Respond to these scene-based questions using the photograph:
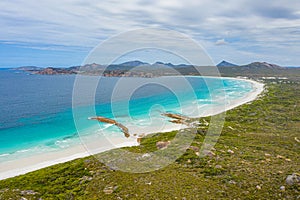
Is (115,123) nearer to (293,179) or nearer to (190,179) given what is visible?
(190,179)

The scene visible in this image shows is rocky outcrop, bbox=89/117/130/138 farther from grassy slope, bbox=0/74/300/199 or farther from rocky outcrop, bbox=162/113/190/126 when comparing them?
grassy slope, bbox=0/74/300/199

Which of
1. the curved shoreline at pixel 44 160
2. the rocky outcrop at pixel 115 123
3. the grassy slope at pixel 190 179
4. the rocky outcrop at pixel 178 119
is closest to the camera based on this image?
the grassy slope at pixel 190 179

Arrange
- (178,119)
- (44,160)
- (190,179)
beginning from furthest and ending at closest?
(178,119) < (44,160) < (190,179)

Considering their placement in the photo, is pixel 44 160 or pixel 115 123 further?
pixel 115 123

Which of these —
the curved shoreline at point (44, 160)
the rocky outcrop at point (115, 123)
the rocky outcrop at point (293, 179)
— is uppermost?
the rocky outcrop at point (293, 179)

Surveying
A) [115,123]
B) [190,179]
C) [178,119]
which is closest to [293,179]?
[190,179]

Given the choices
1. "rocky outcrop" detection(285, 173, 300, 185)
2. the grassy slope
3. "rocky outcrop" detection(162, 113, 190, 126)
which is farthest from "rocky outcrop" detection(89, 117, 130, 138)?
"rocky outcrop" detection(285, 173, 300, 185)

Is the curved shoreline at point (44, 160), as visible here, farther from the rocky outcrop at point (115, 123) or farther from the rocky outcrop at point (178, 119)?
the rocky outcrop at point (178, 119)

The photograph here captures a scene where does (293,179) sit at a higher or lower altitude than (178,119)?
higher

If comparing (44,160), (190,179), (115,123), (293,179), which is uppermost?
(293,179)

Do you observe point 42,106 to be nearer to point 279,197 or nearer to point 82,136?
point 82,136

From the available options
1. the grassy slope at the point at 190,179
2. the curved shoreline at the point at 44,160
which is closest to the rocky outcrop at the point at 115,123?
the curved shoreline at the point at 44,160

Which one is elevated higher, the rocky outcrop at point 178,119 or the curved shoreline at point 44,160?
the rocky outcrop at point 178,119
